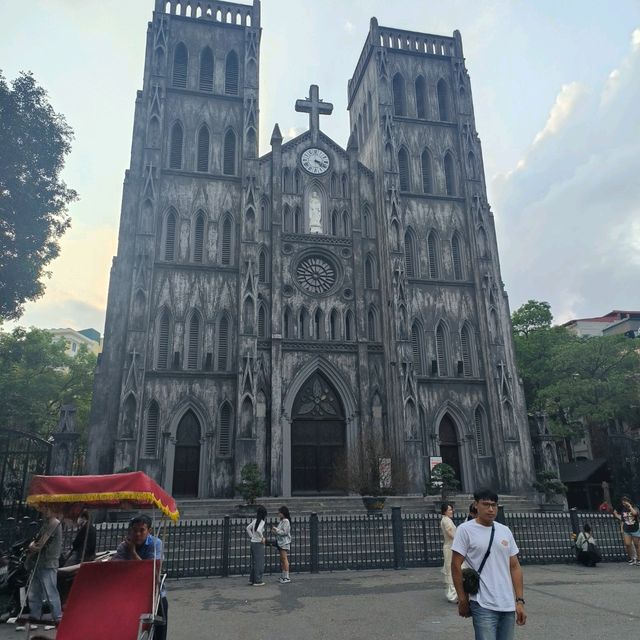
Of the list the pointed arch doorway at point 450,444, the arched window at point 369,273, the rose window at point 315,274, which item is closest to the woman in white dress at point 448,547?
the pointed arch doorway at point 450,444

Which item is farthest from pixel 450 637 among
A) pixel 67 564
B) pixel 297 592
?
pixel 67 564

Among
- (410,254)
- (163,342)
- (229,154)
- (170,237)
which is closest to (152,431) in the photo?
(163,342)

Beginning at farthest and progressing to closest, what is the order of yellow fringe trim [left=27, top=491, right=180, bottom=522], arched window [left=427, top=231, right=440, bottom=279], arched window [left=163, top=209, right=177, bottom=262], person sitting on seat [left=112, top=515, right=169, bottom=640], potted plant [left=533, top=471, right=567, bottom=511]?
arched window [left=427, top=231, right=440, bottom=279] < arched window [left=163, top=209, right=177, bottom=262] < potted plant [left=533, top=471, right=567, bottom=511] < yellow fringe trim [left=27, top=491, right=180, bottom=522] < person sitting on seat [left=112, top=515, right=169, bottom=640]

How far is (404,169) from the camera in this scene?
29.3m

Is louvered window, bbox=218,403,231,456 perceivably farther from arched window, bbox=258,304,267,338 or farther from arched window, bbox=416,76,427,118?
arched window, bbox=416,76,427,118

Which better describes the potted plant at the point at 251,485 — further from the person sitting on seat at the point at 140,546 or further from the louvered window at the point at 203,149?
the louvered window at the point at 203,149

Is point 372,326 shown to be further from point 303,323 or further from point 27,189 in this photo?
point 27,189

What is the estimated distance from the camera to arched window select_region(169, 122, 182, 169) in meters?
27.0

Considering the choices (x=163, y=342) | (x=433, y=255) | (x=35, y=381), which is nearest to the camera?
(x=163, y=342)

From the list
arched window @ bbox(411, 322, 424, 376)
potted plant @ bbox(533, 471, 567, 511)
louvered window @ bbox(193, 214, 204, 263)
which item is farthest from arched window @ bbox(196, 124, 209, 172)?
potted plant @ bbox(533, 471, 567, 511)

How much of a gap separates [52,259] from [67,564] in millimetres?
14734

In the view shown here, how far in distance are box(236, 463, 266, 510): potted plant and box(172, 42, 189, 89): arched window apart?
19.4m

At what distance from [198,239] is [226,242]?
128 cm

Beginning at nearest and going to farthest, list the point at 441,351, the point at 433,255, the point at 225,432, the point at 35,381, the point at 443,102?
the point at 225,432, the point at 441,351, the point at 433,255, the point at 443,102, the point at 35,381
